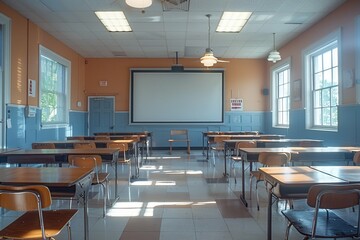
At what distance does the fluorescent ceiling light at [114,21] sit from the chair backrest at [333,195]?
18.3 feet

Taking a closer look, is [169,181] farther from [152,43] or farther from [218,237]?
[152,43]

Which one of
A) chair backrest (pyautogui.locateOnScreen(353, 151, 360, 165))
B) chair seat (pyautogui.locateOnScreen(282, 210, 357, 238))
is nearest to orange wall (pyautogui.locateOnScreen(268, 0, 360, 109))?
chair backrest (pyautogui.locateOnScreen(353, 151, 360, 165))

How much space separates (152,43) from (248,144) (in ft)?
16.1

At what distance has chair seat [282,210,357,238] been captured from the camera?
1.93 meters

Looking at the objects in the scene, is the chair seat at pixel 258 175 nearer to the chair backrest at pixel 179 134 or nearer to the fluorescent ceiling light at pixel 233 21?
the fluorescent ceiling light at pixel 233 21

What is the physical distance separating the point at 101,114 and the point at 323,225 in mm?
9486

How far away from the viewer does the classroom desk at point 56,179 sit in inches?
83.6

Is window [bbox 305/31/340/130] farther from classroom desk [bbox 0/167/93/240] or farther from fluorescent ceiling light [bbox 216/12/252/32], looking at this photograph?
classroom desk [bbox 0/167/93/240]

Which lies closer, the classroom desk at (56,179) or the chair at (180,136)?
the classroom desk at (56,179)

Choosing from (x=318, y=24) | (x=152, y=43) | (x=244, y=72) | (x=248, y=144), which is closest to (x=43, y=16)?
(x=152, y=43)

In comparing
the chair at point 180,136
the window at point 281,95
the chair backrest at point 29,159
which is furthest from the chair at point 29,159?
the window at point 281,95

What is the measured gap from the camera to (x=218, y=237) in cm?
286

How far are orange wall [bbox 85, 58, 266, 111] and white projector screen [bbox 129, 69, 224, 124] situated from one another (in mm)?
249

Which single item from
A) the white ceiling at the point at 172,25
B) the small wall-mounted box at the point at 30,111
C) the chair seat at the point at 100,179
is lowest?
the chair seat at the point at 100,179
